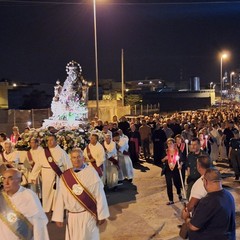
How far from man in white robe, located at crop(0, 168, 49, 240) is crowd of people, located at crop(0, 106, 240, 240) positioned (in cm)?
1

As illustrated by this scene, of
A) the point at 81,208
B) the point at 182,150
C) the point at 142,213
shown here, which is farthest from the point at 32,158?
the point at 81,208

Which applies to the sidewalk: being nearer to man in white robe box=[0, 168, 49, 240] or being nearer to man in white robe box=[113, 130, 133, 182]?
man in white robe box=[113, 130, 133, 182]

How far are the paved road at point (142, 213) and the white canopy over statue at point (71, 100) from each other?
7.39m

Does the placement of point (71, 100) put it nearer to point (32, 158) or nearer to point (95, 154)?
point (95, 154)

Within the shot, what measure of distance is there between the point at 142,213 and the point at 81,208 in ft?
13.7

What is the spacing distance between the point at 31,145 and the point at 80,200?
15.4 feet

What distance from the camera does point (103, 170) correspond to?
11.8 meters

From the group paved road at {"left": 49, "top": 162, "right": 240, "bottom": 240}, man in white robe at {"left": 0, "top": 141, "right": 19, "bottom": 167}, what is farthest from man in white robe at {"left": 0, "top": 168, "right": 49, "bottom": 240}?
man in white robe at {"left": 0, "top": 141, "right": 19, "bottom": 167}

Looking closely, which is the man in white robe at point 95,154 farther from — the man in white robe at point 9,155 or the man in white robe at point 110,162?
the man in white robe at point 9,155

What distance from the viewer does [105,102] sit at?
32188 mm

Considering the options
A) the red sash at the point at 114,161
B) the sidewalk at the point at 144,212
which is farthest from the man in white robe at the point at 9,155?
the red sash at the point at 114,161

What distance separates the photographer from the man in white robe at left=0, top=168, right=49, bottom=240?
15.4ft

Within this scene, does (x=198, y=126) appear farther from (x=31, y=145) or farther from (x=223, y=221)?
(x=223, y=221)

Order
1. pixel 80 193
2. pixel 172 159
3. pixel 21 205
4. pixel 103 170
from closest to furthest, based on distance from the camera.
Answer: pixel 21 205
pixel 80 193
pixel 172 159
pixel 103 170
